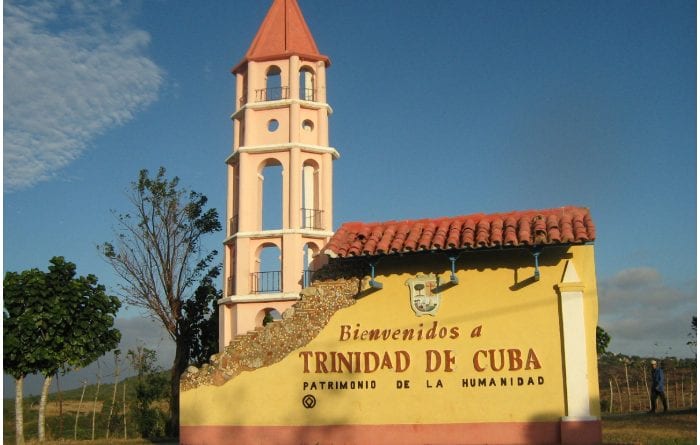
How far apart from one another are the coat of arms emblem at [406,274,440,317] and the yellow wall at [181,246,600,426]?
0.13 meters

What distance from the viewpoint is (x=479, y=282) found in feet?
49.3

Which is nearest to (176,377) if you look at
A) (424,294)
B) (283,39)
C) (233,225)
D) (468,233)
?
(233,225)

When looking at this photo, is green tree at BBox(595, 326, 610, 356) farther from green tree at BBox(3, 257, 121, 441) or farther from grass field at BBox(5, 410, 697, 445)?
green tree at BBox(3, 257, 121, 441)

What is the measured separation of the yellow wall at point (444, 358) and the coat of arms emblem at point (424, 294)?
13 centimetres

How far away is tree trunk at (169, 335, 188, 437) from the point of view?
1017 inches

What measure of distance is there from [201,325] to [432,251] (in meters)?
14.7

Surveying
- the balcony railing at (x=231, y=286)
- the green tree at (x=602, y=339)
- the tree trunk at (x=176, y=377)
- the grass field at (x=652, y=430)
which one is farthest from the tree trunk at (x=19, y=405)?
the green tree at (x=602, y=339)

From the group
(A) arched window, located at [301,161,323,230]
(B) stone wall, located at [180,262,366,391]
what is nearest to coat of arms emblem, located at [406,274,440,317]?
(B) stone wall, located at [180,262,366,391]

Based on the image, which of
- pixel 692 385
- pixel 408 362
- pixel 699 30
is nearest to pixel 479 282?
pixel 408 362

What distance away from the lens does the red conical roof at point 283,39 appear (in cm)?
2523

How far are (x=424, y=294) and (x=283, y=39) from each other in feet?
44.1

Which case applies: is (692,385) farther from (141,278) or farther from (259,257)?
(141,278)

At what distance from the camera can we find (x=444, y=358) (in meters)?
14.9

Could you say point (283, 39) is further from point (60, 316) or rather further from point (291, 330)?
point (291, 330)
